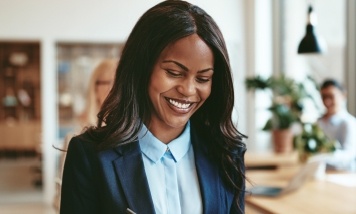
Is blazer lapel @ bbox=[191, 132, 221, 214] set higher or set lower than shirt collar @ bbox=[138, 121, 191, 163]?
lower

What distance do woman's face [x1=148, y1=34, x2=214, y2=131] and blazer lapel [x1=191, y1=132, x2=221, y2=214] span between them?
0.15 metres

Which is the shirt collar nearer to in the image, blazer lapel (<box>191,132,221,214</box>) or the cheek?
blazer lapel (<box>191,132,221,214</box>)

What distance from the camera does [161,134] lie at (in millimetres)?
1354

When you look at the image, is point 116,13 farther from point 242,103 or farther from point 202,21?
point 202,21

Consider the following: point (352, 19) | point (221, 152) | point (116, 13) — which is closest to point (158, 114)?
point (221, 152)

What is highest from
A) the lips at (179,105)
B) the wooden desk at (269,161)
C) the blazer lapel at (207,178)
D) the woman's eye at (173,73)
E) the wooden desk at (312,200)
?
the woman's eye at (173,73)

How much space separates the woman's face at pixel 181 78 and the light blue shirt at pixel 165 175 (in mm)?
92

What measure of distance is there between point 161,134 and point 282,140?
4.68 meters

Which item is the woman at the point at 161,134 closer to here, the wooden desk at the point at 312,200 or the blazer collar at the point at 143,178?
the blazer collar at the point at 143,178

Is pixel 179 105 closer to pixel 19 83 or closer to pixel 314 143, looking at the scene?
pixel 314 143

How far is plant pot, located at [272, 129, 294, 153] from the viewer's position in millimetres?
5789

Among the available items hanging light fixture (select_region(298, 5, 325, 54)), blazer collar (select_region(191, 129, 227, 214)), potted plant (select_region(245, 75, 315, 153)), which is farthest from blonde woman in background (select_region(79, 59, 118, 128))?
potted plant (select_region(245, 75, 315, 153))

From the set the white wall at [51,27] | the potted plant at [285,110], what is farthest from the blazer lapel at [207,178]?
the white wall at [51,27]

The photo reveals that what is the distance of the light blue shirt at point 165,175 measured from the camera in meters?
1.30
